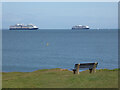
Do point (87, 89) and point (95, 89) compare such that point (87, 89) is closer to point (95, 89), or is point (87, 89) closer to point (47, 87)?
point (95, 89)

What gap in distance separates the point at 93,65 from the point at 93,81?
3482mm

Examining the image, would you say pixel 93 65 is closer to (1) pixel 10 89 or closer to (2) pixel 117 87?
(2) pixel 117 87

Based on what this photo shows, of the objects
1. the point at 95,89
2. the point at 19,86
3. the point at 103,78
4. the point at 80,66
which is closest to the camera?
the point at 95,89

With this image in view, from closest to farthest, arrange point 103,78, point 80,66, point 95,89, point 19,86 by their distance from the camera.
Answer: point 95,89
point 19,86
point 103,78
point 80,66

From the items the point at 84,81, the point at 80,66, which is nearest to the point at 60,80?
the point at 84,81

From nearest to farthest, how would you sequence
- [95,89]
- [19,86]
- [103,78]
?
[95,89] → [19,86] → [103,78]

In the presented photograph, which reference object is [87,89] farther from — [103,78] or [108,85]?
[103,78]

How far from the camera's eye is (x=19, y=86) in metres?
9.47

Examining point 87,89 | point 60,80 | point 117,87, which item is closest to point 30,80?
point 60,80

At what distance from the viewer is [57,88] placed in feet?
29.7

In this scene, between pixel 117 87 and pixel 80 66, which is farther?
pixel 80 66

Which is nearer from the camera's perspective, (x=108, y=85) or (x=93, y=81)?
(x=108, y=85)

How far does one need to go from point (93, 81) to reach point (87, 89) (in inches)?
46.8

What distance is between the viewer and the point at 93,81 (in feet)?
32.7
